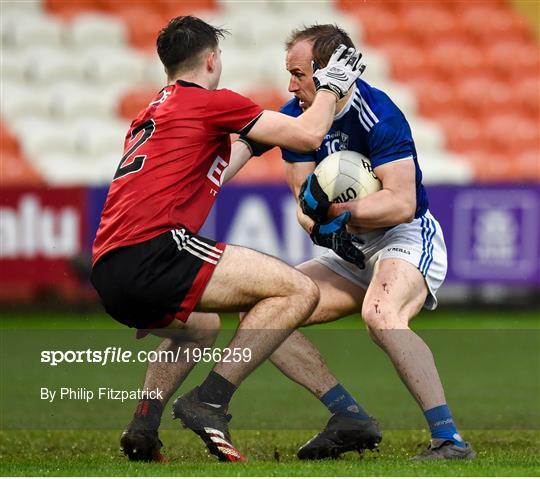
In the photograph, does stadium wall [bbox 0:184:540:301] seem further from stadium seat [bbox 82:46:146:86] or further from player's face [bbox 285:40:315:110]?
player's face [bbox 285:40:315:110]

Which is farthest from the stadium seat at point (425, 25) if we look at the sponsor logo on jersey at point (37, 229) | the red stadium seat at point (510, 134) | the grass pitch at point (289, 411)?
the sponsor logo on jersey at point (37, 229)

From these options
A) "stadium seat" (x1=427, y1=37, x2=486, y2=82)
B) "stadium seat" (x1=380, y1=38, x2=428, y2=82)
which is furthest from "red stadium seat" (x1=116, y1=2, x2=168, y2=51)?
"stadium seat" (x1=427, y1=37, x2=486, y2=82)

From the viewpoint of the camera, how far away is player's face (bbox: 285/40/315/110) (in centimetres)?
590

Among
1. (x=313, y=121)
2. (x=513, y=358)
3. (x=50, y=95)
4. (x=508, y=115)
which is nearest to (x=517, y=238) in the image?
(x=513, y=358)

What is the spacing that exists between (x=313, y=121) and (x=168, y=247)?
0.88m

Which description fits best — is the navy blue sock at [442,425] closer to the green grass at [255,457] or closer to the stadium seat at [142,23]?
the green grass at [255,457]

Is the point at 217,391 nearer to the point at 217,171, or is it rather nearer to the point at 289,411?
the point at 217,171

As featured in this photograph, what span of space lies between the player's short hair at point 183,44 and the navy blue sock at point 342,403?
1690mm

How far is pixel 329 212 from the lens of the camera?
576 cm

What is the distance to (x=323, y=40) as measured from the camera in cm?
591

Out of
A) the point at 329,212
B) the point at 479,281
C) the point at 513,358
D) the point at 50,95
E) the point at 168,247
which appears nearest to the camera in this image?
the point at 168,247

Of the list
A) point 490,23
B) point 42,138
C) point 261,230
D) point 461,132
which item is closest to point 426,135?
point 461,132

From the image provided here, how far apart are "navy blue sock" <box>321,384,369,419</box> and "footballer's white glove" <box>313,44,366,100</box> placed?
1412 millimetres

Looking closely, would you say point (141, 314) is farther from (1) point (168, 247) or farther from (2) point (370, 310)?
(2) point (370, 310)
